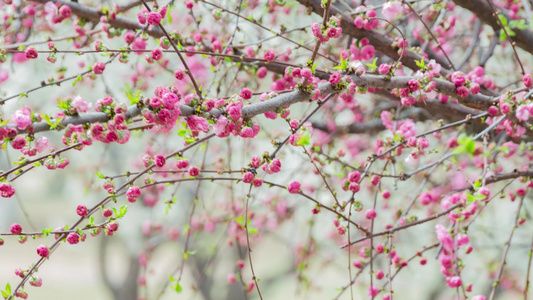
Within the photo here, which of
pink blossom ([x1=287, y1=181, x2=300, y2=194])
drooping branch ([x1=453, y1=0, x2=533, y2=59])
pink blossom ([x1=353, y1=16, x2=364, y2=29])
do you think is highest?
drooping branch ([x1=453, y1=0, x2=533, y2=59])

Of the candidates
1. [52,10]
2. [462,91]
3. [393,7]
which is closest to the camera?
[462,91]

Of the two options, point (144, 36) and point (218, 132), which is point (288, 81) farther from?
point (218, 132)

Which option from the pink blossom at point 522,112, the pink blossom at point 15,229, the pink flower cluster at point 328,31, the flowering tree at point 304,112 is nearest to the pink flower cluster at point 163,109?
the flowering tree at point 304,112

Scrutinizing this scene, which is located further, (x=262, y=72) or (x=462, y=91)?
(x=262, y=72)

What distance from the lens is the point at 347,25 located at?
1773 mm

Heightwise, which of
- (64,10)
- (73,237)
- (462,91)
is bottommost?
(73,237)

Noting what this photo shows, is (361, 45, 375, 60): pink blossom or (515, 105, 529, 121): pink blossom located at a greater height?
(361, 45, 375, 60): pink blossom

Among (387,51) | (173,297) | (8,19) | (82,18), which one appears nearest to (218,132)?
(387,51)

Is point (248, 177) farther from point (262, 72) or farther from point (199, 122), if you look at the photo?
point (262, 72)

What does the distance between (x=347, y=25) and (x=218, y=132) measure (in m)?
0.83

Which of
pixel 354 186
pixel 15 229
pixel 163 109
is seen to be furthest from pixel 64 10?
pixel 354 186

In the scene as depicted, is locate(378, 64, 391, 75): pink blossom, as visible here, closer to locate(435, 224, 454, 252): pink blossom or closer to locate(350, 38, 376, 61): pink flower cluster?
locate(350, 38, 376, 61): pink flower cluster

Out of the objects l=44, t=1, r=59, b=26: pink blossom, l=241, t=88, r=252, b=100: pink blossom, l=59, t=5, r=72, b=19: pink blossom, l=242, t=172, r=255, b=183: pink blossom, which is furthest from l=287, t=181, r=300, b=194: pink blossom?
l=44, t=1, r=59, b=26: pink blossom

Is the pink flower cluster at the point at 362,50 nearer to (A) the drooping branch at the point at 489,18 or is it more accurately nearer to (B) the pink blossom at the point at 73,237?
(A) the drooping branch at the point at 489,18
